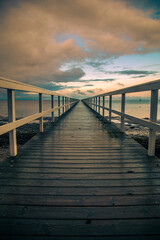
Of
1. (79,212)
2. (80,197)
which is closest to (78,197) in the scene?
(80,197)

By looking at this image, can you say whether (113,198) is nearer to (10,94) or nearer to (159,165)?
(159,165)

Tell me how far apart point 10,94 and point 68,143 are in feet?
5.29

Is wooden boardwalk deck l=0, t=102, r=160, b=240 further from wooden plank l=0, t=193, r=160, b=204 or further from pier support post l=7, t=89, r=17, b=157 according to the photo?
pier support post l=7, t=89, r=17, b=157

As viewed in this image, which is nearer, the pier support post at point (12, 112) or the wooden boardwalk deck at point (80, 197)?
the wooden boardwalk deck at point (80, 197)

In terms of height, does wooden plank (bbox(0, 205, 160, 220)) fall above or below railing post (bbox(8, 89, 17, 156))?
below

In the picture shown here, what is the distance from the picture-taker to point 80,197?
1393mm

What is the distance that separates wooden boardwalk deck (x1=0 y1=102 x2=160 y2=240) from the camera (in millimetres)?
1032

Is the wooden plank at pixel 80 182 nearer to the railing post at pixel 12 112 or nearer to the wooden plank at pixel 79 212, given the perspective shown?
the wooden plank at pixel 79 212

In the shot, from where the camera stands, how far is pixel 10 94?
222cm

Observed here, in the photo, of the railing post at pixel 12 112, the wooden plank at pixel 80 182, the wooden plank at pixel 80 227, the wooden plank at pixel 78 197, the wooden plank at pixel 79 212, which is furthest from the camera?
the railing post at pixel 12 112

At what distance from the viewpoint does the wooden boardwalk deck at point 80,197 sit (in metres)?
1.03

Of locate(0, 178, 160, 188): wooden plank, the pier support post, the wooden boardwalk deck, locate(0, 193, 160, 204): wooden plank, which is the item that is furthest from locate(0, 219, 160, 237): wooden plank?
the pier support post

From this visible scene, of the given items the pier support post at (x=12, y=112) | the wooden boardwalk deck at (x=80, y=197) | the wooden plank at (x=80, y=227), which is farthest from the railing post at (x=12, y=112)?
the wooden plank at (x=80, y=227)

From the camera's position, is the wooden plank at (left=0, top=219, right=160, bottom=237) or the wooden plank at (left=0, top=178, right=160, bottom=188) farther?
the wooden plank at (left=0, top=178, right=160, bottom=188)
